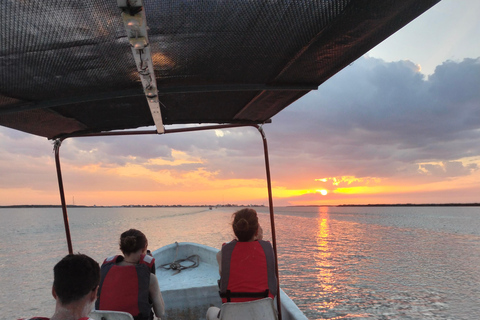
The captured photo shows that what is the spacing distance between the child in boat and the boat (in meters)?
1.15

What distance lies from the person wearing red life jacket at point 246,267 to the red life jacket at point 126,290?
646 millimetres

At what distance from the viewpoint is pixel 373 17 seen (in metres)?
1.74

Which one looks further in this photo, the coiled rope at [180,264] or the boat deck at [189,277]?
the coiled rope at [180,264]

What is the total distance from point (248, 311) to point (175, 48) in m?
1.97

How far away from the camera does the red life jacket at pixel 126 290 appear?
2693 mm

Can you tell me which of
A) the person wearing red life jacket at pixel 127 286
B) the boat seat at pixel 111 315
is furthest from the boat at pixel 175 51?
the boat seat at pixel 111 315

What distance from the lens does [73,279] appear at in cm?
152

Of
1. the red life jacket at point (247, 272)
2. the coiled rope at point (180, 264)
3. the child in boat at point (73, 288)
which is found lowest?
the coiled rope at point (180, 264)

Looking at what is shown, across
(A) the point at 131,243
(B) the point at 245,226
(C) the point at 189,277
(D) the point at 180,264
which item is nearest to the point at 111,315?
(A) the point at 131,243

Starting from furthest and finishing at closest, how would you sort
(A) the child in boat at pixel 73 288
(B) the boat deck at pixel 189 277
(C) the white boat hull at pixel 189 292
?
(B) the boat deck at pixel 189 277
(C) the white boat hull at pixel 189 292
(A) the child in boat at pixel 73 288

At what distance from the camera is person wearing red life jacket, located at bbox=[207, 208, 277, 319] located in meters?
2.74

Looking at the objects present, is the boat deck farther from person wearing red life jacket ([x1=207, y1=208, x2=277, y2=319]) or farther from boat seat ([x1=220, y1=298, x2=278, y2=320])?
boat seat ([x1=220, y1=298, x2=278, y2=320])

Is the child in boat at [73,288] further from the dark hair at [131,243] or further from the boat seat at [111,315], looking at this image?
the dark hair at [131,243]

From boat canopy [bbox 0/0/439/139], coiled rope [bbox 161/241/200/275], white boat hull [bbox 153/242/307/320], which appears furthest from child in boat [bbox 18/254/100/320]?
coiled rope [bbox 161/241/200/275]
